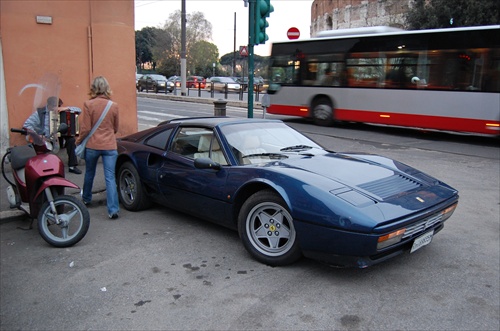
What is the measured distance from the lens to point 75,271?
155 inches

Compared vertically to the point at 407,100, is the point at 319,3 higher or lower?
higher

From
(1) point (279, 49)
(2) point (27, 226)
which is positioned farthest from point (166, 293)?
(1) point (279, 49)

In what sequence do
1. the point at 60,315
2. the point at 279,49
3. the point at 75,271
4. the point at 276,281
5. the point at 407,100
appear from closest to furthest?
the point at 60,315, the point at 276,281, the point at 75,271, the point at 407,100, the point at 279,49

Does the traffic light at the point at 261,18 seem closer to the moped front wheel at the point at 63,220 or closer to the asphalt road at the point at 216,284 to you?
the asphalt road at the point at 216,284

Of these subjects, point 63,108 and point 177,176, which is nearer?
point 177,176

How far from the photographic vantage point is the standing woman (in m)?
5.24

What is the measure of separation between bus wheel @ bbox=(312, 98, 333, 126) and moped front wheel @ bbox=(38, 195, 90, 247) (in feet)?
38.0

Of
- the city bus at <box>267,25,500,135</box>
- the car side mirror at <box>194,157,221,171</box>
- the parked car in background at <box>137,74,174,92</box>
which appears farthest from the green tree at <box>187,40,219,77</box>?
the car side mirror at <box>194,157,221,171</box>

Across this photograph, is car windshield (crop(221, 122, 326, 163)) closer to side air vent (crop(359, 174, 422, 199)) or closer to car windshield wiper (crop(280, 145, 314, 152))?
car windshield wiper (crop(280, 145, 314, 152))

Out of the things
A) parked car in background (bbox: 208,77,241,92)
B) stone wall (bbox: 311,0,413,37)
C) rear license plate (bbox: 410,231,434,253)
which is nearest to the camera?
rear license plate (bbox: 410,231,434,253)

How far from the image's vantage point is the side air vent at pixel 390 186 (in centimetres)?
375

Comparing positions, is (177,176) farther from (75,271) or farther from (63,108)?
(63,108)

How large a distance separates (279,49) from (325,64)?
219 cm

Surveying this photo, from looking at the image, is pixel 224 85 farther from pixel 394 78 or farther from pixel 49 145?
pixel 49 145
